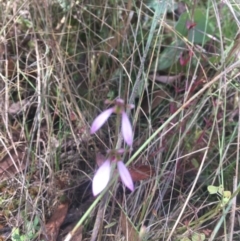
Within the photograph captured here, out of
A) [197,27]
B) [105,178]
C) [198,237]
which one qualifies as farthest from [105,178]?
[197,27]

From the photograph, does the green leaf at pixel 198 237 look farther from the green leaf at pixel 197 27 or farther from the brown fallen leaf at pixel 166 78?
the green leaf at pixel 197 27

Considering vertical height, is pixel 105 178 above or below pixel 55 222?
above

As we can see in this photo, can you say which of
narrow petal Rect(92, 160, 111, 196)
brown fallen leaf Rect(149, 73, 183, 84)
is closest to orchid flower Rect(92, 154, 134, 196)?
narrow petal Rect(92, 160, 111, 196)

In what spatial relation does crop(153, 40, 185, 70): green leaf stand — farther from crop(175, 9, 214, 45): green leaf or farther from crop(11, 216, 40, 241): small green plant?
crop(11, 216, 40, 241): small green plant

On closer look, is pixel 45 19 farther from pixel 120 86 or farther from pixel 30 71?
pixel 120 86

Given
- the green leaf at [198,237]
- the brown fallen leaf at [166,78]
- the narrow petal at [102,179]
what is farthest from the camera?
the brown fallen leaf at [166,78]

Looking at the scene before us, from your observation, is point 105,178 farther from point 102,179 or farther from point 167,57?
point 167,57

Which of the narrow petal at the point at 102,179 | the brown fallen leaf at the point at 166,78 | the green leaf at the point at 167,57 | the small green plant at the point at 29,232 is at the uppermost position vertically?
the narrow petal at the point at 102,179

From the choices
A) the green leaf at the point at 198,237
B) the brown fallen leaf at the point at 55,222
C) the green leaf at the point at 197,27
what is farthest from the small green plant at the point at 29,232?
the green leaf at the point at 197,27

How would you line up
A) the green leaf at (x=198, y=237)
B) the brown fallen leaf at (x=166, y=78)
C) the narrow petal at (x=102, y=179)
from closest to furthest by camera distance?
the narrow petal at (x=102, y=179) < the green leaf at (x=198, y=237) < the brown fallen leaf at (x=166, y=78)
